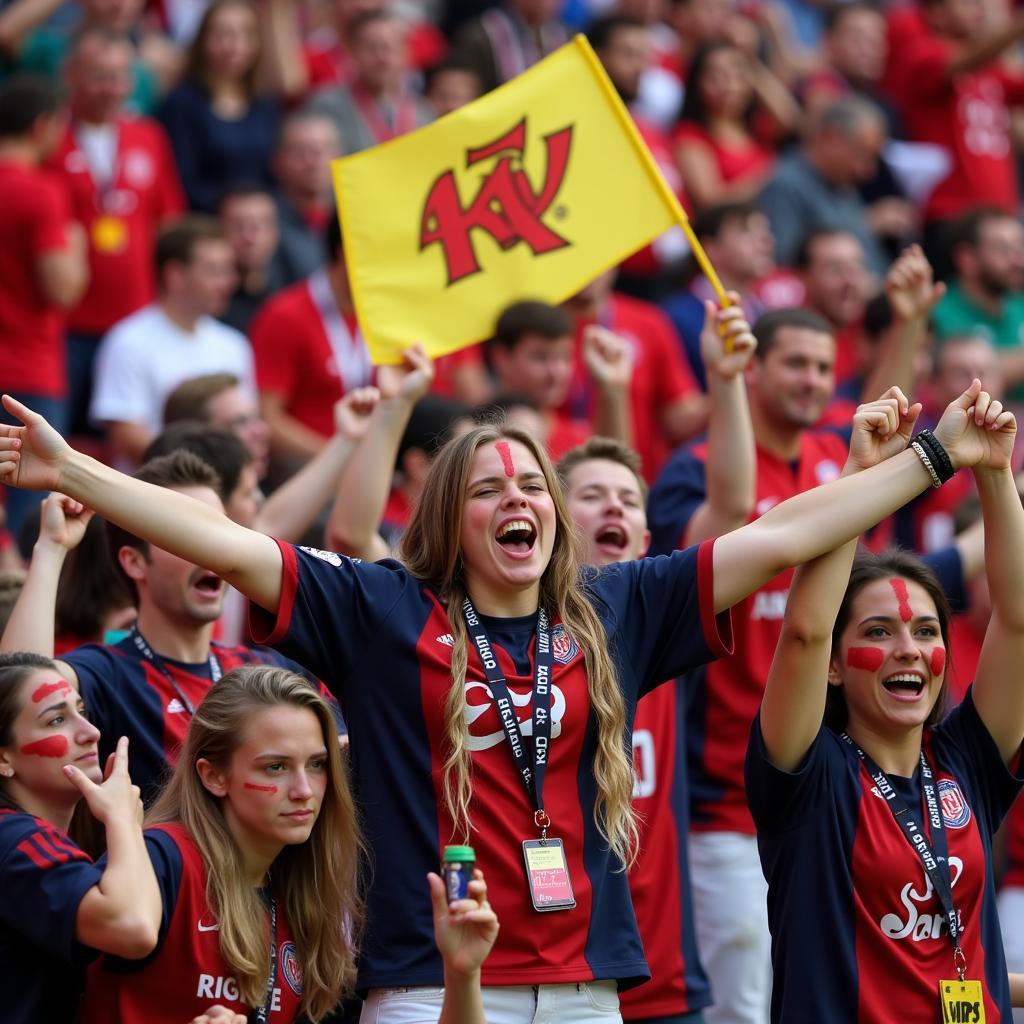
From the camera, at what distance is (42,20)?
1107cm

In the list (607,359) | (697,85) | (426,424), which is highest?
(697,85)

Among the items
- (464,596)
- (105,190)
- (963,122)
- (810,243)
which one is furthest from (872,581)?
(963,122)

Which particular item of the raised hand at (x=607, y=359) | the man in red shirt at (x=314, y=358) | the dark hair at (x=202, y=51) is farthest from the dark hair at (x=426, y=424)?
the dark hair at (x=202, y=51)

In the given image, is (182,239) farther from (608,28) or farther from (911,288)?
(608,28)

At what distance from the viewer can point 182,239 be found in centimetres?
857

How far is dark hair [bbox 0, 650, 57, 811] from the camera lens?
4.36 metres

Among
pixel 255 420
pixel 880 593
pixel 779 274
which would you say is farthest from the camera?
pixel 779 274

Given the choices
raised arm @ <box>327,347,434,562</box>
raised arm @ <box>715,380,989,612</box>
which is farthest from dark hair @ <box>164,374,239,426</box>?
raised arm @ <box>715,380,989,612</box>

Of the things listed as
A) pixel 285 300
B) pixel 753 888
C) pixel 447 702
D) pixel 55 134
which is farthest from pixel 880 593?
pixel 55 134

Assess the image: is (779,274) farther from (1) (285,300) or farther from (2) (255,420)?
(2) (255,420)

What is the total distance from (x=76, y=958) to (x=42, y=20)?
27.2 feet

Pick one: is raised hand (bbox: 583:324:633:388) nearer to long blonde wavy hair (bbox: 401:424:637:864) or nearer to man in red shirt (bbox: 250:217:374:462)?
man in red shirt (bbox: 250:217:374:462)

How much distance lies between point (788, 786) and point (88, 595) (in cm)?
245

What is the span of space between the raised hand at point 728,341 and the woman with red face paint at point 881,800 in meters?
1.06
